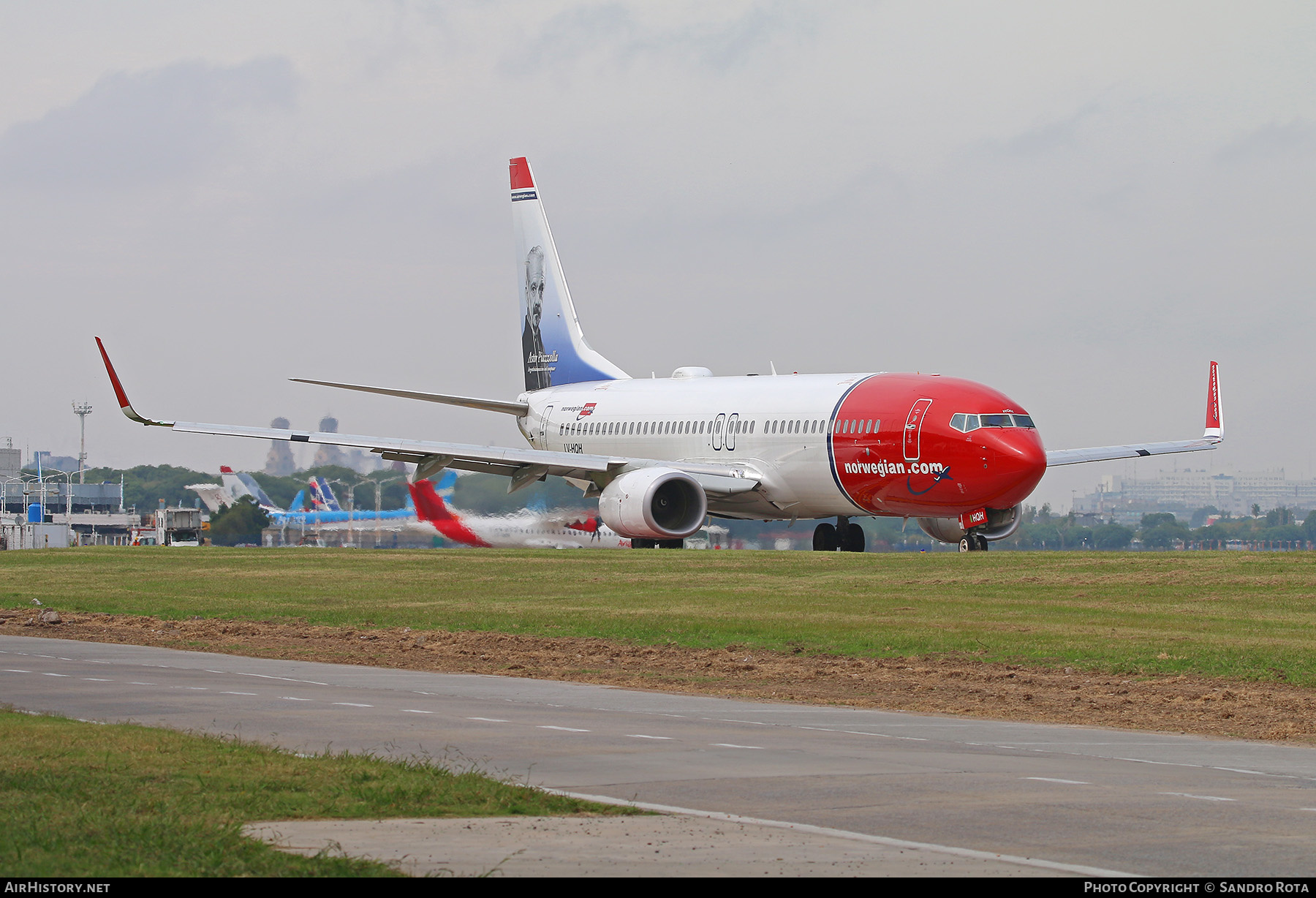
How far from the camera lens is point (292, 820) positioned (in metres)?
10.0

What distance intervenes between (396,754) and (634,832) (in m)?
3.96

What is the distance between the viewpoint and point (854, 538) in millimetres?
45562

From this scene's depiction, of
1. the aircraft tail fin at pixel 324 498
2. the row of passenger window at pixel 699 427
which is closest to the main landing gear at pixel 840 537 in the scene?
the row of passenger window at pixel 699 427

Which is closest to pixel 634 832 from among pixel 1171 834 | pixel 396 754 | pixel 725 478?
pixel 1171 834

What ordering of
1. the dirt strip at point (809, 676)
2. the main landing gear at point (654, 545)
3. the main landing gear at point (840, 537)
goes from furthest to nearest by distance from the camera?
the main landing gear at point (840, 537) → the main landing gear at point (654, 545) → the dirt strip at point (809, 676)

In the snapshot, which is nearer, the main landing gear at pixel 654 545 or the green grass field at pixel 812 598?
the green grass field at pixel 812 598

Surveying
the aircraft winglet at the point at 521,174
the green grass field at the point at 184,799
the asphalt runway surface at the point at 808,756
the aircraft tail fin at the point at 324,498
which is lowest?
the asphalt runway surface at the point at 808,756

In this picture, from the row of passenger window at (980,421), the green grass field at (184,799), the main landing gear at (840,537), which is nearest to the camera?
the green grass field at (184,799)

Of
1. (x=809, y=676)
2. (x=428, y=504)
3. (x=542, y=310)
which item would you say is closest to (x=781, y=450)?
(x=542, y=310)

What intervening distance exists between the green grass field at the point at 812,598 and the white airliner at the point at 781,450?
155 centimetres

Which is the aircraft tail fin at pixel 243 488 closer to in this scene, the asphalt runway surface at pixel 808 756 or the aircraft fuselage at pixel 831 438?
the aircraft fuselage at pixel 831 438

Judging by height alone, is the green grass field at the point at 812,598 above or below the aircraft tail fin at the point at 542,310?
A: below

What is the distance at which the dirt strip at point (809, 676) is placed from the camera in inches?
689

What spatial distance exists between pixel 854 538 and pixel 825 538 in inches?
30.6
